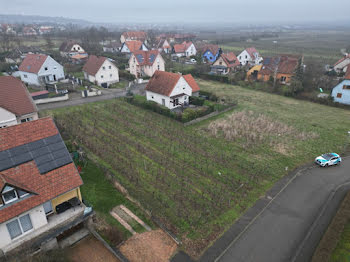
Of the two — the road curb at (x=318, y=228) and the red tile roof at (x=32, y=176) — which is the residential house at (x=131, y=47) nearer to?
the red tile roof at (x=32, y=176)

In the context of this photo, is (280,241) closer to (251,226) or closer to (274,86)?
(251,226)

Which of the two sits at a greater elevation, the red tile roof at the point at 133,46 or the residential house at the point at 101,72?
the red tile roof at the point at 133,46

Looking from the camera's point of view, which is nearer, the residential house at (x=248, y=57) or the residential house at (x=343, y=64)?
the residential house at (x=343, y=64)

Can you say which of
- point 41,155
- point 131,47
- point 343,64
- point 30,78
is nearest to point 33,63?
point 30,78

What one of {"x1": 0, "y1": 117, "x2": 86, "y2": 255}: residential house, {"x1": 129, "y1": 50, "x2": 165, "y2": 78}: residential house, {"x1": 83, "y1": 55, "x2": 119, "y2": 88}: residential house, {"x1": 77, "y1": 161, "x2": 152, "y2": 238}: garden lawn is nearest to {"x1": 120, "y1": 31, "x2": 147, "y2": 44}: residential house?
{"x1": 129, "y1": 50, "x2": 165, "y2": 78}: residential house

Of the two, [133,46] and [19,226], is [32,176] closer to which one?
[19,226]

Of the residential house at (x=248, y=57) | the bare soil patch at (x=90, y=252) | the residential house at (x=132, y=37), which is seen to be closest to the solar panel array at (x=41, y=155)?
the bare soil patch at (x=90, y=252)

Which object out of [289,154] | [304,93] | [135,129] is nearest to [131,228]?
[135,129]
